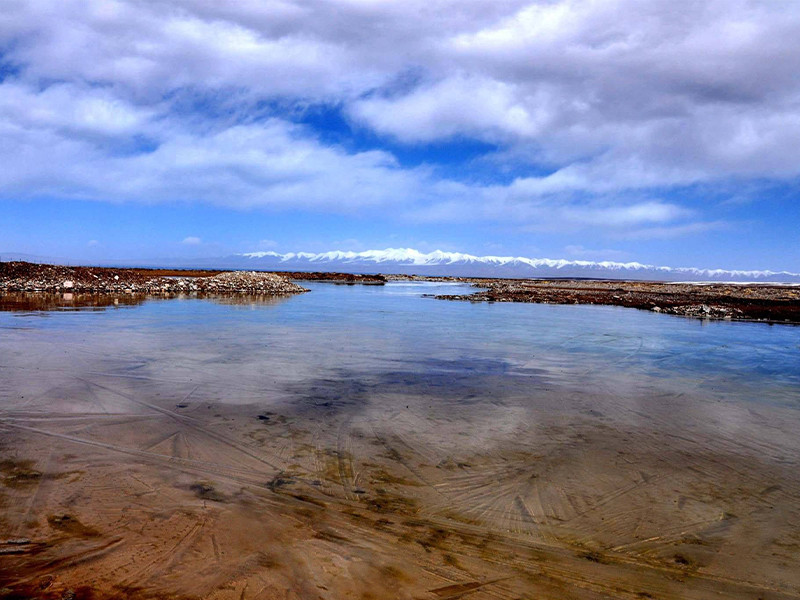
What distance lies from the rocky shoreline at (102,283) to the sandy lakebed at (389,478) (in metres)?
28.5

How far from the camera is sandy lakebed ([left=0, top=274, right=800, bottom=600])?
391 cm

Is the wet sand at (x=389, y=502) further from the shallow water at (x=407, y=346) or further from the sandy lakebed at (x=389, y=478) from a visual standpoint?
the shallow water at (x=407, y=346)

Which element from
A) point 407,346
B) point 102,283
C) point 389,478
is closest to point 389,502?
point 389,478

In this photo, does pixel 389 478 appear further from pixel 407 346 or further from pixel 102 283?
pixel 102 283

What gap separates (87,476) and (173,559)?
85.6 inches

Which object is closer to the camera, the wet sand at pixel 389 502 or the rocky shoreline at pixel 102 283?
the wet sand at pixel 389 502

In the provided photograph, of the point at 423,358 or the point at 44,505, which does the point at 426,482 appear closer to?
the point at 44,505

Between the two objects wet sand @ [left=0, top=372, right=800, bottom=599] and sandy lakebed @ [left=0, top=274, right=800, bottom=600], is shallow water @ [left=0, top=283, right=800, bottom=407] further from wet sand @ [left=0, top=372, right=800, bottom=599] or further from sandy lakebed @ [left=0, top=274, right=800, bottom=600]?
wet sand @ [left=0, top=372, right=800, bottom=599]

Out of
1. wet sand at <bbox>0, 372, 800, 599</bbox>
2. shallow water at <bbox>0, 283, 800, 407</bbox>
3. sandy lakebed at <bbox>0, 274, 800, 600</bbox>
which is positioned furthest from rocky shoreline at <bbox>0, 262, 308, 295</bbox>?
wet sand at <bbox>0, 372, 800, 599</bbox>

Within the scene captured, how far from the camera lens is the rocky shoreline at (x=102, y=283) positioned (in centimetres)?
3591

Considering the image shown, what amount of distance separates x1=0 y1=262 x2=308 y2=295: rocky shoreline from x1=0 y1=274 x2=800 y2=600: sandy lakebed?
28489 mm

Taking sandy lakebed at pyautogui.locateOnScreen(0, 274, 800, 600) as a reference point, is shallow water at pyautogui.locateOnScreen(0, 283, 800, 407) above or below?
above

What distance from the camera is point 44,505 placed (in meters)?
4.70

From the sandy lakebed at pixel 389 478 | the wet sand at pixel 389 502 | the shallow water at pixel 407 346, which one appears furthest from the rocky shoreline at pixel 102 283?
the wet sand at pixel 389 502
